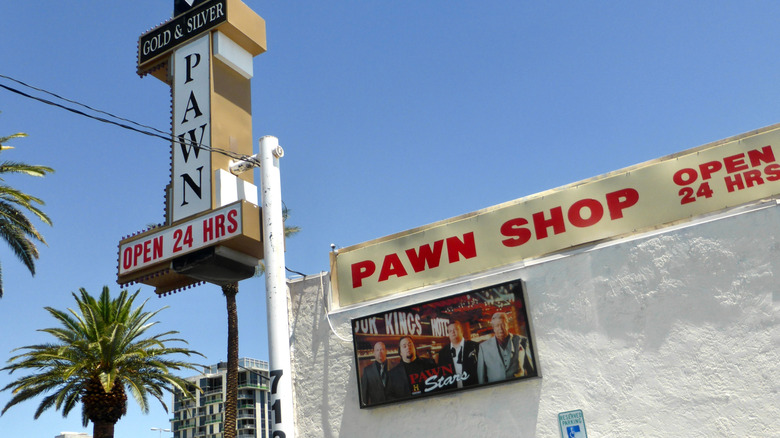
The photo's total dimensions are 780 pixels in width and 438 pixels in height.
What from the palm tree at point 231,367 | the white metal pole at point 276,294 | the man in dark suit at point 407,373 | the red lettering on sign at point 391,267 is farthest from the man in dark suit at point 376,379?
the palm tree at point 231,367

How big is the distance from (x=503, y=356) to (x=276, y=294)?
144 inches

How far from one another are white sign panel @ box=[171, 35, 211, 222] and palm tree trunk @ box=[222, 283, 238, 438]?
16015 millimetres

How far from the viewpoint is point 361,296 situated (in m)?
12.6

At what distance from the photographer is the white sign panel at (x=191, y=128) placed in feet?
47.3

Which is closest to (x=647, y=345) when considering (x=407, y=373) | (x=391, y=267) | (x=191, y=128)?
(x=407, y=373)

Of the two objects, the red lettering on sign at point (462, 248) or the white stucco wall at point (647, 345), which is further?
the red lettering on sign at point (462, 248)

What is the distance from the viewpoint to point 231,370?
29.6m

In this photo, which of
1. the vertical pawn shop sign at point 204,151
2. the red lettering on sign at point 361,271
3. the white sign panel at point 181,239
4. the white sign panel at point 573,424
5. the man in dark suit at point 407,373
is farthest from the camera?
the vertical pawn shop sign at point 204,151

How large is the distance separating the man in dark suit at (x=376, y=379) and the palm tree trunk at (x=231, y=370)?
1840 centimetres

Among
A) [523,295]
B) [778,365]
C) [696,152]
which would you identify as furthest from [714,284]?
[523,295]

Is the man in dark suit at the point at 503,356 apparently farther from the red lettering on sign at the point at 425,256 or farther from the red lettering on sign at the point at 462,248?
the red lettering on sign at the point at 425,256

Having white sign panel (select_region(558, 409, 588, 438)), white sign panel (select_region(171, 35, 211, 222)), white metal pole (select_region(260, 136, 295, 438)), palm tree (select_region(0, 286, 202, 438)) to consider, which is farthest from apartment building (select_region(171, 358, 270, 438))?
white sign panel (select_region(558, 409, 588, 438))

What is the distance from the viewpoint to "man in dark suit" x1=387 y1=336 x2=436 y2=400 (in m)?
11.5

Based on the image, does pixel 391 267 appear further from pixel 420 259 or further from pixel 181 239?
pixel 181 239
